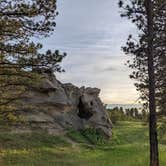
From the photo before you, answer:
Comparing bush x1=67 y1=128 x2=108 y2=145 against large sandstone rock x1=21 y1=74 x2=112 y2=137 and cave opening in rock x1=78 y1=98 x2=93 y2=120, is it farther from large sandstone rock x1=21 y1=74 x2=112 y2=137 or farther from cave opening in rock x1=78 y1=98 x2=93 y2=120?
cave opening in rock x1=78 y1=98 x2=93 y2=120

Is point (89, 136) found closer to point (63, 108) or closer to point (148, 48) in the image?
point (63, 108)

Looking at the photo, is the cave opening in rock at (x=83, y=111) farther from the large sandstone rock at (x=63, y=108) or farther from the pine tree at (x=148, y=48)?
the pine tree at (x=148, y=48)

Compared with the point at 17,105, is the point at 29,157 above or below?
below

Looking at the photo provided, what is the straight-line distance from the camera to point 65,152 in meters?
28.4

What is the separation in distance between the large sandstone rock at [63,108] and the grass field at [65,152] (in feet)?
5.05

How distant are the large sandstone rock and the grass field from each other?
5.05 feet

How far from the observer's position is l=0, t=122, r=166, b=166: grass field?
2472 centimetres

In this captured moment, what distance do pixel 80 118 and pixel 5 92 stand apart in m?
20.0

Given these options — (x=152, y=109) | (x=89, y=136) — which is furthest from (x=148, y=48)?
(x=89, y=136)

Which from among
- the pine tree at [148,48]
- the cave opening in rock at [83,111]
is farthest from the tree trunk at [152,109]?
the cave opening in rock at [83,111]

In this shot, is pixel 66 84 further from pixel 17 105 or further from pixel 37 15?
pixel 37 15

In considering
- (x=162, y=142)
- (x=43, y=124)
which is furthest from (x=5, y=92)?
(x=162, y=142)

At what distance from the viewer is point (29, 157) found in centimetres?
2495

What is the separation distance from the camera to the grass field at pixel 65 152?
2472 cm
